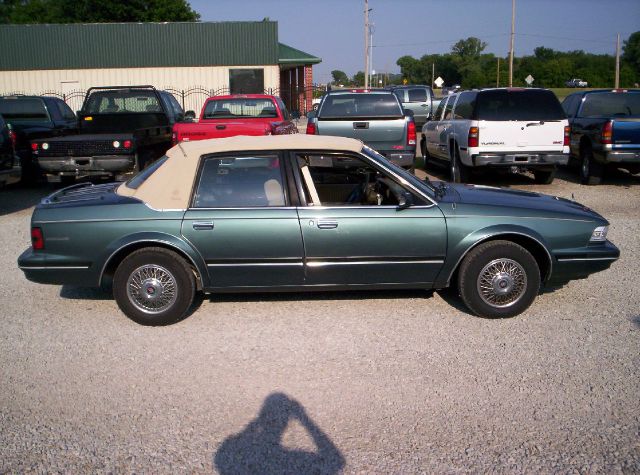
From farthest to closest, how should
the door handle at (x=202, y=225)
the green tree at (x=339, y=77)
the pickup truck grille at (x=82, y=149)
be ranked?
1. the green tree at (x=339, y=77)
2. the pickup truck grille at (x=82, y=149)
3. the door handle at (x=202, y=225)

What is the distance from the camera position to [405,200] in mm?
5551

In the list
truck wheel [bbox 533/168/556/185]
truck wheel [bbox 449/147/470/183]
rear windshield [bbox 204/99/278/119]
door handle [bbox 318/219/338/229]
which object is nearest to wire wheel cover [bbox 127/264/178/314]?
door handle [bbox 318/219/338/229]

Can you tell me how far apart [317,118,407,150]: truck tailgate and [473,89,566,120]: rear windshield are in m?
1.42

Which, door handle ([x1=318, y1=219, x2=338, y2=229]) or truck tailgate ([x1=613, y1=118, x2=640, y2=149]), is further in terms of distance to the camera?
truck tailgate ([x1=613, y1=118, x2=640, y2=149])

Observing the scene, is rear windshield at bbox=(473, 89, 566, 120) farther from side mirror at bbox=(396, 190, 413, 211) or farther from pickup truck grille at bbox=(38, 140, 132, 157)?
side mirror at bbox=(396, 190, 413, 211)

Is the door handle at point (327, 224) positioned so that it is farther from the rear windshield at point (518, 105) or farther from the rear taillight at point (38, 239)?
the rear windshield at point (518, 105)

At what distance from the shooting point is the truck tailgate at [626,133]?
12.0 m

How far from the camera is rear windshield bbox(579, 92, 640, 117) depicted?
13.4m

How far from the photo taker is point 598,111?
13.8 m

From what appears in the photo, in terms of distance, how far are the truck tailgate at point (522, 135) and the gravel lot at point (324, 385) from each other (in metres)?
5.74

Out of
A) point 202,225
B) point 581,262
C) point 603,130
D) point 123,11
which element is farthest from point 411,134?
point 123,11

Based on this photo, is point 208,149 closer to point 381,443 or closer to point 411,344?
point 411,344

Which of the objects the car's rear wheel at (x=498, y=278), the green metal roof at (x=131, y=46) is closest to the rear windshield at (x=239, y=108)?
the car's rear wheel at (x=498, y=278)

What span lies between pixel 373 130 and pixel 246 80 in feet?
85.4
